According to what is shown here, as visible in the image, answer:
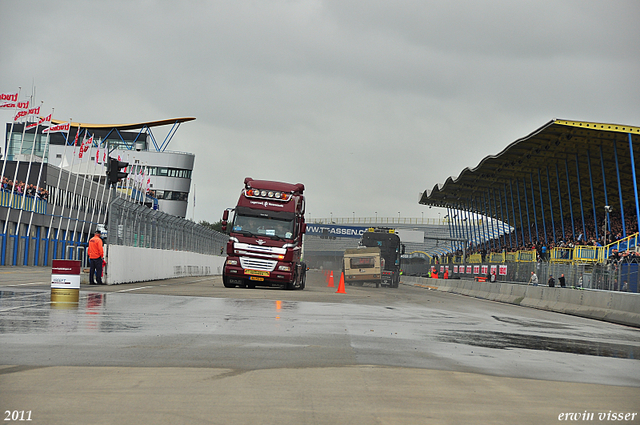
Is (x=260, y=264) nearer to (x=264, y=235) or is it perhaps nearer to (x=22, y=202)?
(x=264, y=235)

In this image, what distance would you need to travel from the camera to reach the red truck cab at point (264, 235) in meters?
27.1

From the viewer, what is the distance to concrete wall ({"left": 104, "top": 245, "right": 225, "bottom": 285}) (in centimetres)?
2555

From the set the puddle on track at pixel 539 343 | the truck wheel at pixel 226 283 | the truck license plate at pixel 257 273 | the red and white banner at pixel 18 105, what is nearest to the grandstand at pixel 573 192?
the truck license plate at pixel 257 273

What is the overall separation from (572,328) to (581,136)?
102ft

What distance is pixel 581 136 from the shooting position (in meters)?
44.5

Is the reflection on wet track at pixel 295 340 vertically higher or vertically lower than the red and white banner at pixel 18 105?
lower

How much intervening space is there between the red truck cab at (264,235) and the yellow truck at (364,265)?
84.3ft

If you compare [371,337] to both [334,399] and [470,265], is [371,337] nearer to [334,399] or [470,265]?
[334,399]

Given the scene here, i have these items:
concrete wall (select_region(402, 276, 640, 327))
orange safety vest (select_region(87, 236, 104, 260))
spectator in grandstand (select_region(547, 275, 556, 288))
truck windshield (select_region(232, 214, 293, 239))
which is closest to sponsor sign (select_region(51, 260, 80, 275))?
orange safety vest (select_region(87, 236, 104, 260))

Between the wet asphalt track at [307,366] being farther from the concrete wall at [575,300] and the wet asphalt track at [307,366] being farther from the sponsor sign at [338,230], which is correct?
the sponsor sign at [338,230]

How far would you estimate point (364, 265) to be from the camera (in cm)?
5312

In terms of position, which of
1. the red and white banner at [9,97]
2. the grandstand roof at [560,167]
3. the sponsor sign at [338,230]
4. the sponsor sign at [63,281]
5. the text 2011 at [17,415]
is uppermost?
the sponsor sign at [338,230]

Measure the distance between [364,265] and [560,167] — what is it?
16077 millimetres

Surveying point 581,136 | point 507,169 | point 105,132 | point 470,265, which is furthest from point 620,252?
point 105,132
